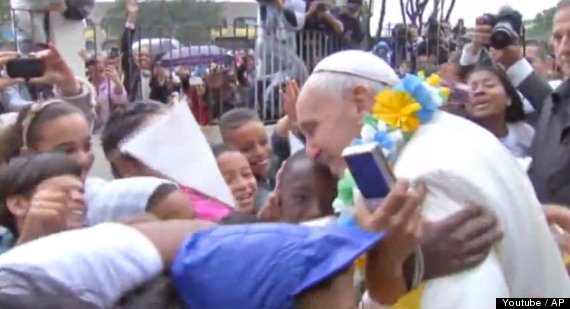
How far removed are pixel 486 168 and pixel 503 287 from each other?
285 millimetres

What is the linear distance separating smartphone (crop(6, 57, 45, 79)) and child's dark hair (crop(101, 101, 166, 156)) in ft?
3.12

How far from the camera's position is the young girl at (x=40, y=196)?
2.57 meters

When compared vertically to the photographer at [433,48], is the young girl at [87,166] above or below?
above

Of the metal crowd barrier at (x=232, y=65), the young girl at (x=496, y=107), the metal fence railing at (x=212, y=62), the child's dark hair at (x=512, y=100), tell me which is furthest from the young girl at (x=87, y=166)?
the metal crowd barrier at (x=232, y=65)

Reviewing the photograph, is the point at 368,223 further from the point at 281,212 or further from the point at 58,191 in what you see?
the point at 281,212

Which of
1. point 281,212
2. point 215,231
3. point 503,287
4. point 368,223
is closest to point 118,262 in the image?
point 215,231

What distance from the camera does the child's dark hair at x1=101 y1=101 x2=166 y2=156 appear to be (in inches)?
150

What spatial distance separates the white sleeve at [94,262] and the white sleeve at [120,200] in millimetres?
1070

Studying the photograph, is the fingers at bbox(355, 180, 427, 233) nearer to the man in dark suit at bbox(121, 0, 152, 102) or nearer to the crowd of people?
the crowd of people

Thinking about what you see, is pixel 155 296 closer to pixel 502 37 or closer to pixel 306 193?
pixel 306 193

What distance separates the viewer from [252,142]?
4.79 meters

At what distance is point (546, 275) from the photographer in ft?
8.66

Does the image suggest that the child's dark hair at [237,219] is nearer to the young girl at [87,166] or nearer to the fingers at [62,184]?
the young girl at [87,166]

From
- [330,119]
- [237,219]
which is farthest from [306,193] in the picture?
[330,119]
